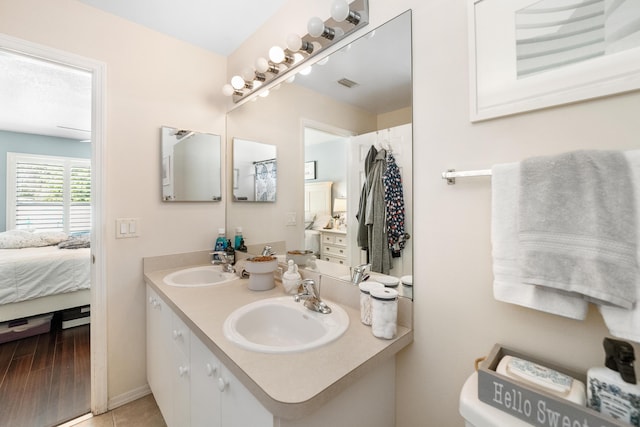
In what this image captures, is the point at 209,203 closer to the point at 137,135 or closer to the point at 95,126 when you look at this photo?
the point at 137,135

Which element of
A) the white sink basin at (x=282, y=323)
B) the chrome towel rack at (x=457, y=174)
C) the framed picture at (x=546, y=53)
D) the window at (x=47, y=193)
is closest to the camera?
the framed picture at (x=546, y=53)

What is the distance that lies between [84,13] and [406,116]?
75.8 inches

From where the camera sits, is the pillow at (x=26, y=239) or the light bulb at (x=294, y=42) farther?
the pillow at (x=26, y=239)

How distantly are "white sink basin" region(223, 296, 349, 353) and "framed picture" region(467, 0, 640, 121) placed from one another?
2.83 ft

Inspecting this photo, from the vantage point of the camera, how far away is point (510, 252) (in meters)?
0.71

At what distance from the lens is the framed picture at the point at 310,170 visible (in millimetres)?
1433

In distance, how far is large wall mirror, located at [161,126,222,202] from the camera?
185 centimetres

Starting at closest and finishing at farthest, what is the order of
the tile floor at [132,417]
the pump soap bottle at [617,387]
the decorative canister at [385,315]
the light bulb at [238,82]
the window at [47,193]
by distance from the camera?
the pump soap bottle at [617,387] < the decorative canister at [385,315] < the tile floor at [132,417] < the light bulb at [238,82] < the window at [47,193]

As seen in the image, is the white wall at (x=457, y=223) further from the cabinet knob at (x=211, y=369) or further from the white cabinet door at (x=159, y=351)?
the white cabinet door at (x=159, y=351)

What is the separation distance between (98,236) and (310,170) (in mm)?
1326

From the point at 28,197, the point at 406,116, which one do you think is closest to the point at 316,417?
the point at 406,116

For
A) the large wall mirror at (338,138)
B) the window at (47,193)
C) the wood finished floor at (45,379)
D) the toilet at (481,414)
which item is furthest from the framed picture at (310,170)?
the window at (47,193)

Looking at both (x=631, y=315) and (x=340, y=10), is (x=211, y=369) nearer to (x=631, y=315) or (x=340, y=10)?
(x=631, y=315)

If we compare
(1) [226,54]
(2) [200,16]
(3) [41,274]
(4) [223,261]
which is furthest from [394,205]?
(3) [41,274]
